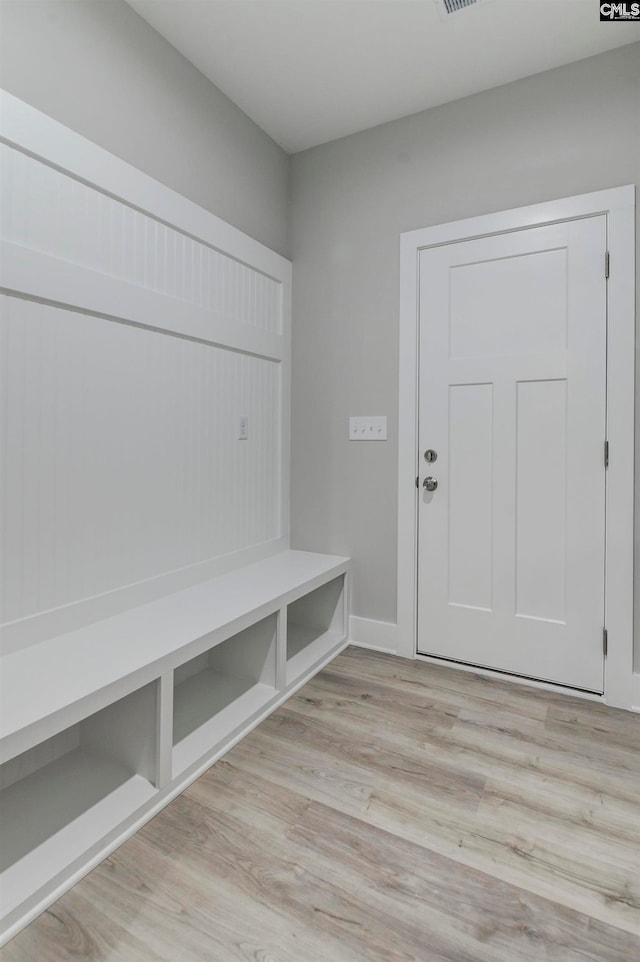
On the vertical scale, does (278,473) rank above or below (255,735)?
above

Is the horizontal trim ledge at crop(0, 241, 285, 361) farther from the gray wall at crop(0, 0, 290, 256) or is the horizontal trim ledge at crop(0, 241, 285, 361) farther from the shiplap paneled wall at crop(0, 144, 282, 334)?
the gray wall at crop(0, 0, 290, 256)

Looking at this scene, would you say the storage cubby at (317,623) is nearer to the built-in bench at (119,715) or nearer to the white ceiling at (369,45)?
the built-in bench at (119,715)

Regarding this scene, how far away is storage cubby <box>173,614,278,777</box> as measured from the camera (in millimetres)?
1623

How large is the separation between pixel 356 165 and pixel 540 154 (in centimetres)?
86

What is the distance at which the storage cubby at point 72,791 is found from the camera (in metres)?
1.11

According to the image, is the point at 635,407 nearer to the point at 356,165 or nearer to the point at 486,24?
the point at 486,24

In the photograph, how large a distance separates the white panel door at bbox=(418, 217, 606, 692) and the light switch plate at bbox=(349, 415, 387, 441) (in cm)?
20

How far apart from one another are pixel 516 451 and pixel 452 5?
1.61 m

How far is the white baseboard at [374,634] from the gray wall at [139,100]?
194 centimetres

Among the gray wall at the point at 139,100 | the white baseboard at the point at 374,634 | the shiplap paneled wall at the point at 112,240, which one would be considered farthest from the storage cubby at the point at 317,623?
the gray wall at the point at 139,100

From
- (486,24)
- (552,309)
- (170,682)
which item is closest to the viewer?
(170,682)

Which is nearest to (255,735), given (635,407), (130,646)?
(130,646)

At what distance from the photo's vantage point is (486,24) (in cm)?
180

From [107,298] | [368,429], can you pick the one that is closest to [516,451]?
[368,429]
